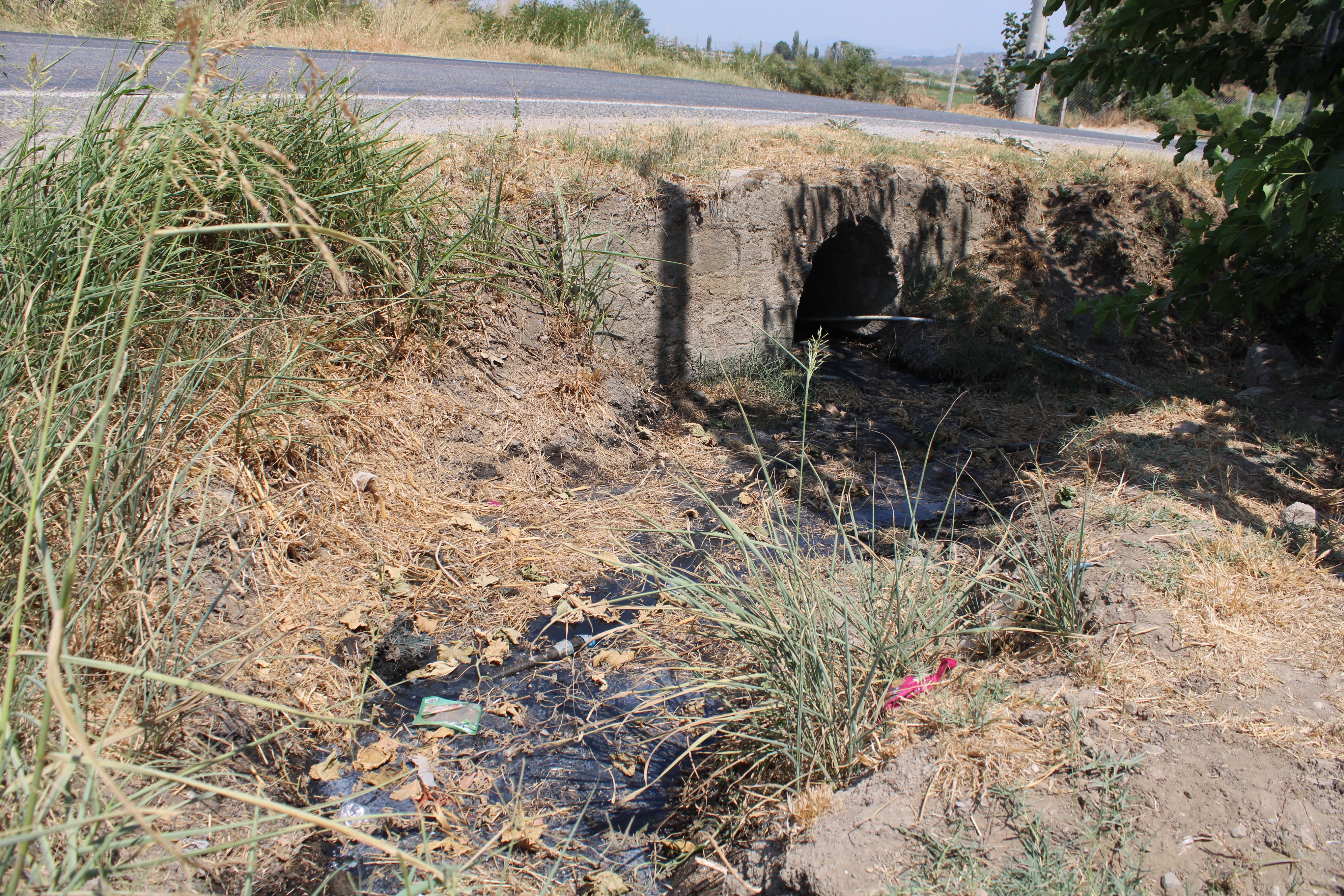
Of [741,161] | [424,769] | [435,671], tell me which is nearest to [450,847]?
[424,769]

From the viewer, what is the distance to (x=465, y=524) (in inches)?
146

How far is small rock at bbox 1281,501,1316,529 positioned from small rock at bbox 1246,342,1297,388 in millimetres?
2439

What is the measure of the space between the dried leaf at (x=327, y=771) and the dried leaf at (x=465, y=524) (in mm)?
1324

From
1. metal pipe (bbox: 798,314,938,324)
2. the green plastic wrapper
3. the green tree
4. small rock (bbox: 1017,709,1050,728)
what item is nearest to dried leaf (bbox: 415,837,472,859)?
the green plastic wrapper

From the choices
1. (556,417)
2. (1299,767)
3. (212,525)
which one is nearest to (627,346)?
(556,417)

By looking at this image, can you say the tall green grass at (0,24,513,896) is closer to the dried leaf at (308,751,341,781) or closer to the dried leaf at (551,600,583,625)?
the dried leaf at (308,751,341,781)

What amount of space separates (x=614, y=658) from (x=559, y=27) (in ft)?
42.3

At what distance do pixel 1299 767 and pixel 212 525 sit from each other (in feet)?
10.6

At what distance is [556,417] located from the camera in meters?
4.42

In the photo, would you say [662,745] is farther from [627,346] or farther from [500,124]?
[500,124]

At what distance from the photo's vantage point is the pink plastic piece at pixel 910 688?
7.68 feet

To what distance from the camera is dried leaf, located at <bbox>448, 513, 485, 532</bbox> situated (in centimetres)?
368

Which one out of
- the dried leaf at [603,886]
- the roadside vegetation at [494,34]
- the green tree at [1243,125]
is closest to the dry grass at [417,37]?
the roadside vegetation at [494,34]

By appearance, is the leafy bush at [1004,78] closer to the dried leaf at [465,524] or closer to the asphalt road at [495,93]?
the asphalt road at [495,93]
